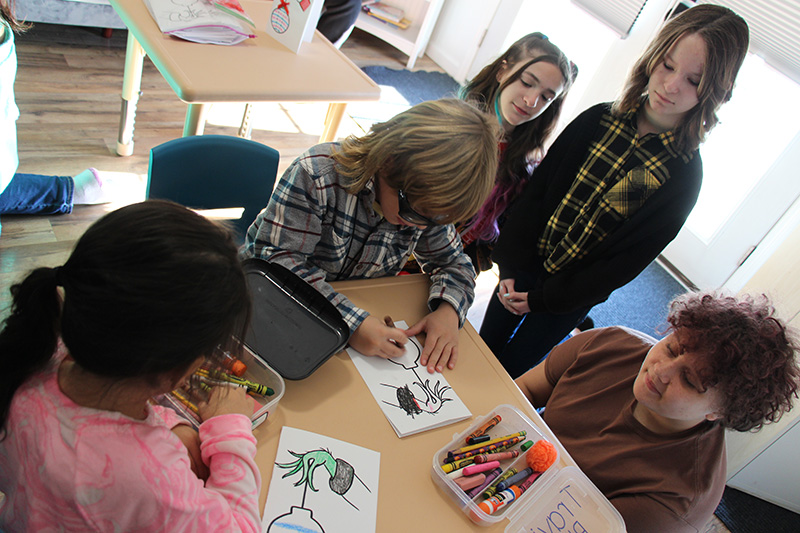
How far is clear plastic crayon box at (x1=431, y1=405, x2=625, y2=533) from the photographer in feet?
2.86

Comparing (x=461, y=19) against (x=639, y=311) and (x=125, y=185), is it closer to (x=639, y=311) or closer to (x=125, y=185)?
(x=639, y=311)

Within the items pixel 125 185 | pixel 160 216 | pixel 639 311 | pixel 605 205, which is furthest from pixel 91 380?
pixel 639 311

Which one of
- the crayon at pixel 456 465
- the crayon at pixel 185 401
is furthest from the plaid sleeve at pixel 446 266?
the crayon at pixel 185 401

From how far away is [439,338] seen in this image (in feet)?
3.72

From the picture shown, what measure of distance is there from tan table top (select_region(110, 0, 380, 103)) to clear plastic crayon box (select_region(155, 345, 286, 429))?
0.87 metres

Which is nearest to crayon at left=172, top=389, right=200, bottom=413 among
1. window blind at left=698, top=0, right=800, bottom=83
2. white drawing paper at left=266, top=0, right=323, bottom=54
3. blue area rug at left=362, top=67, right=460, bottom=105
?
white drawing paper at left=266, top=0, right=323, bottom=54

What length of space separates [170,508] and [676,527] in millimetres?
849

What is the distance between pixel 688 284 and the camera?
3109mm

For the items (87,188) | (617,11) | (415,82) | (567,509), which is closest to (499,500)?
(567,509)

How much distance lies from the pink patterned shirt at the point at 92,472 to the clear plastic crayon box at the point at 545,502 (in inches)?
15.2

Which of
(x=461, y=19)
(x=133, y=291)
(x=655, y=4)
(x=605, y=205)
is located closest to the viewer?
(x=133, y=291)

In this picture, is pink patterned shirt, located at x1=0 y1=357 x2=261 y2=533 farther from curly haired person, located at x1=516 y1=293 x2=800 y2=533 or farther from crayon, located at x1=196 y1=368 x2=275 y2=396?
curly haired person, located at x1=516 y1=293 x2=800 y2=533

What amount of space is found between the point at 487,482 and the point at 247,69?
53.1 inches

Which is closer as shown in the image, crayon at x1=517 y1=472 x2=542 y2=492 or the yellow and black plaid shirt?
crayon at x1=517 y1=472 x2=542 y2=492
